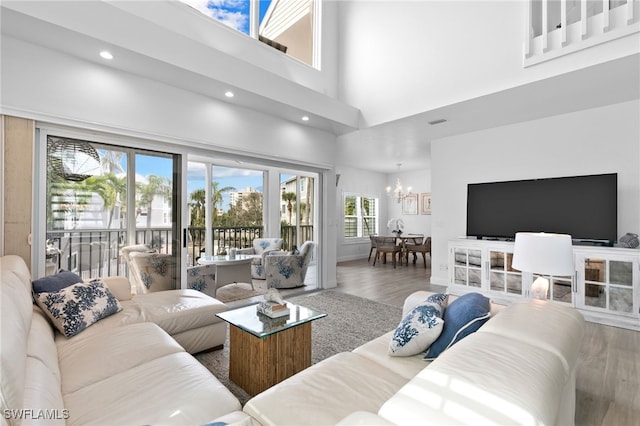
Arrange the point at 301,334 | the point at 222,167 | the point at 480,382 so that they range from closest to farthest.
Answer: the point at 480,382, the point at 301,334, the point at 222,167

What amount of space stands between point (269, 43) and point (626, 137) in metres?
4.64

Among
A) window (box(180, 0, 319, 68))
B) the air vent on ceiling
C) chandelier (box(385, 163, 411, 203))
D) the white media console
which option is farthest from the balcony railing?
chandelier (box(385, 163, 411, 203))

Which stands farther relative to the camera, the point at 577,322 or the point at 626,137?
the point at 626,137

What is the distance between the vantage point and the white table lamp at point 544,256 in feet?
6.19

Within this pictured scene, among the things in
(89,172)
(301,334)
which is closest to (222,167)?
(89,172)

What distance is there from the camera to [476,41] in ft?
11.8

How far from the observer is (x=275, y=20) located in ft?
14.6

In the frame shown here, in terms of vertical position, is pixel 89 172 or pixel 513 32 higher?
pixel 513 32

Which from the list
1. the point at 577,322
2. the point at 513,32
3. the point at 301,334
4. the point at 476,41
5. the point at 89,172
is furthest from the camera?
the point at 476,41

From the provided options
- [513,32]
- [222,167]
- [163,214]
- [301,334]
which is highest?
[513,32]

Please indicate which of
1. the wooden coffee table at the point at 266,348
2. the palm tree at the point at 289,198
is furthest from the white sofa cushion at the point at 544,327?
the palm tree at the point at 289,198

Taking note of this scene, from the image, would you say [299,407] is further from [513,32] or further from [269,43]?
[269,43]

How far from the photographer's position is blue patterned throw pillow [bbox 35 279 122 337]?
2.04 metres

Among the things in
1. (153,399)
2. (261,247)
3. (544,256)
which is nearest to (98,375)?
Answer: (153,399)
